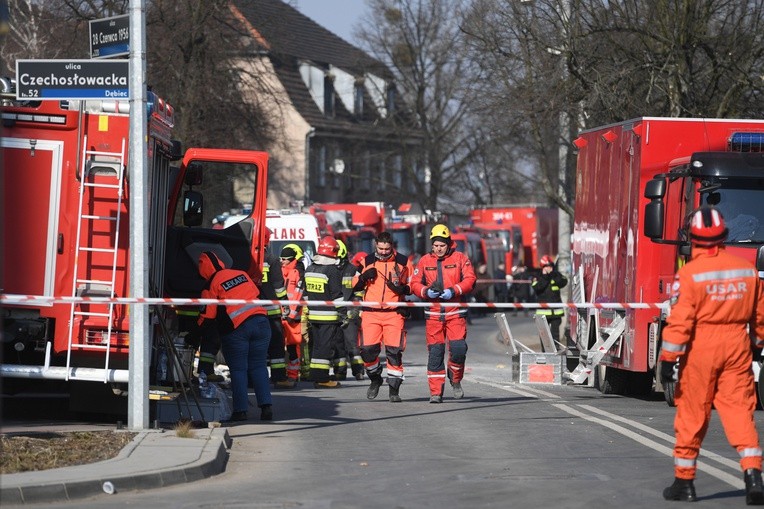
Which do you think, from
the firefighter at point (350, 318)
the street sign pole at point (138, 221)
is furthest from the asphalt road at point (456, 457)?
the firefighter at point (350, 318)

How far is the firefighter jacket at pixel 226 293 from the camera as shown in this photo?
42.2ft

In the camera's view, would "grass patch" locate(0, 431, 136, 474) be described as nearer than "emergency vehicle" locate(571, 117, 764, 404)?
Yes

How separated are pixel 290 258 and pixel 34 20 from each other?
17098 mm

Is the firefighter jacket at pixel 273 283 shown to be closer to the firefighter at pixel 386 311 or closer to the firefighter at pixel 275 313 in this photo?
the firefighter at pixel 275 313

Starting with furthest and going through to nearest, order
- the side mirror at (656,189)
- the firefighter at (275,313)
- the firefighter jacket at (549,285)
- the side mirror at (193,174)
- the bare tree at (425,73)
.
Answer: the bare tree at (425,73), the firefighter jacket at (549,285), the firefighter at (275,313), the side mirror at (193,174), the side mirror at (656,189)

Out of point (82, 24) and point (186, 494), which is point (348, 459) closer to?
point (186, 494)

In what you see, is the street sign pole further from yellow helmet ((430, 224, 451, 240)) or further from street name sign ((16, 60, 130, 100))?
yellow helmet ((430, 224, 451, 240))

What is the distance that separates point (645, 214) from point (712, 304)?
5.20 m

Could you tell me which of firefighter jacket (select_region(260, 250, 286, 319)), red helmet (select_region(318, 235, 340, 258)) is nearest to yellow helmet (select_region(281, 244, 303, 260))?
firefighter jacket (select_region(260, 250, 286, 319))

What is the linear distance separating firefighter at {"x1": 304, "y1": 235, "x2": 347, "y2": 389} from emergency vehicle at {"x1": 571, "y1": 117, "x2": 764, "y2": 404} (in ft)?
9.84

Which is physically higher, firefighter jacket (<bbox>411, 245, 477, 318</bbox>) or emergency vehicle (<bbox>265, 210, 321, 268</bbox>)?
emergency vehicle (<bbox>265, 210, 321, 268</bbox>)

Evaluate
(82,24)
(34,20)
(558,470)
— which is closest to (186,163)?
(558,470)

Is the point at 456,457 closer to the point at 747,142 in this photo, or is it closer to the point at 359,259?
the point at 747,142

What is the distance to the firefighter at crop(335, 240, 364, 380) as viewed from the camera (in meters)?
18.1
